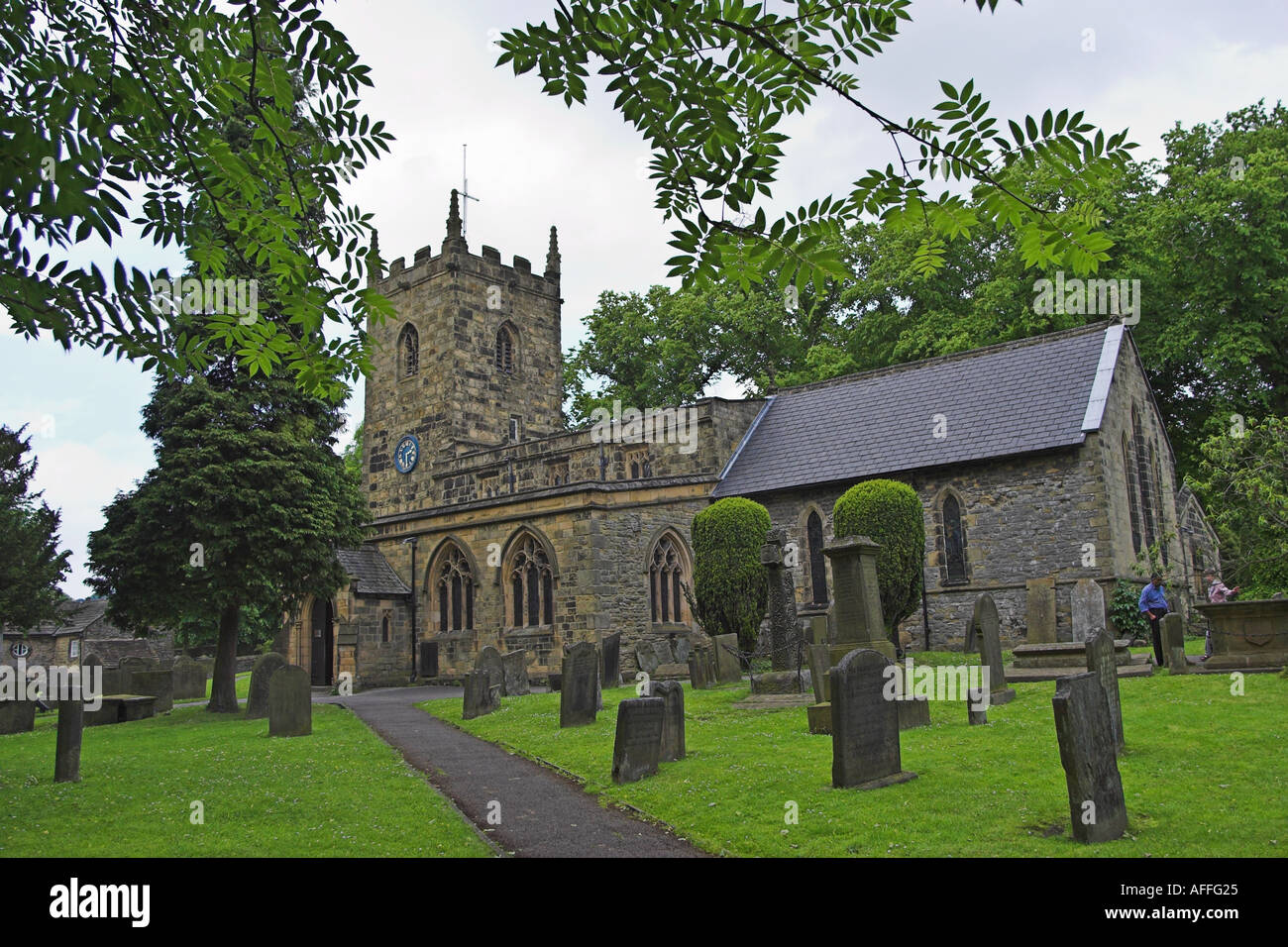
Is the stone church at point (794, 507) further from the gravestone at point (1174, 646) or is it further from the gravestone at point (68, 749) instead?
the gravestone at point (68, 749)

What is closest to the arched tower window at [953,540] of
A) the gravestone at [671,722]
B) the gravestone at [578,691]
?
the gravestone at [578,691]

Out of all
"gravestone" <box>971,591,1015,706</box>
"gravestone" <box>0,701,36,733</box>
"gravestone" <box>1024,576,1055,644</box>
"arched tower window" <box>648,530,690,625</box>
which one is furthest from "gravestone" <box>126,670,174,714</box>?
"gravestone" <box>1024,576,1055,644</box>

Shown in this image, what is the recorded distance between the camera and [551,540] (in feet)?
80.1

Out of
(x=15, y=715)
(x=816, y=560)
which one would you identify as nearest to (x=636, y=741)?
(x=15, y=715)

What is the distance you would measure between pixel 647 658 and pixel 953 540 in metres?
7.70

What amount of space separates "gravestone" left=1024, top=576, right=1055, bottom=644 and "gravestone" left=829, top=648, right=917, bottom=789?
11590 mm

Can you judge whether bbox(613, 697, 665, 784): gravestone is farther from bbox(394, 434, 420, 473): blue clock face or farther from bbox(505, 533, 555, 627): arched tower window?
bbox(394, 434, 420, 473): blue clock face

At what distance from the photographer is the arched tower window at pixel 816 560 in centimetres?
2458

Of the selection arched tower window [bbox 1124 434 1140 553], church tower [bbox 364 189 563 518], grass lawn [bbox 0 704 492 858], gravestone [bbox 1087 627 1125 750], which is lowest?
grass lawn [bbox 0 704 492 858]

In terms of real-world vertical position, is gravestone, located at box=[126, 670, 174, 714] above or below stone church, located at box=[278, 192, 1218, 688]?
below

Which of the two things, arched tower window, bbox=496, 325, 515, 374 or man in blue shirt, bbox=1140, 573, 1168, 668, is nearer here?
man in blue shirt, bbox=1140, 573, 1168, 668

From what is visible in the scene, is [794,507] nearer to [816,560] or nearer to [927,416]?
[816,560]

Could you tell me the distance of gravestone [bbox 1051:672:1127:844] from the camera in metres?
6.54
